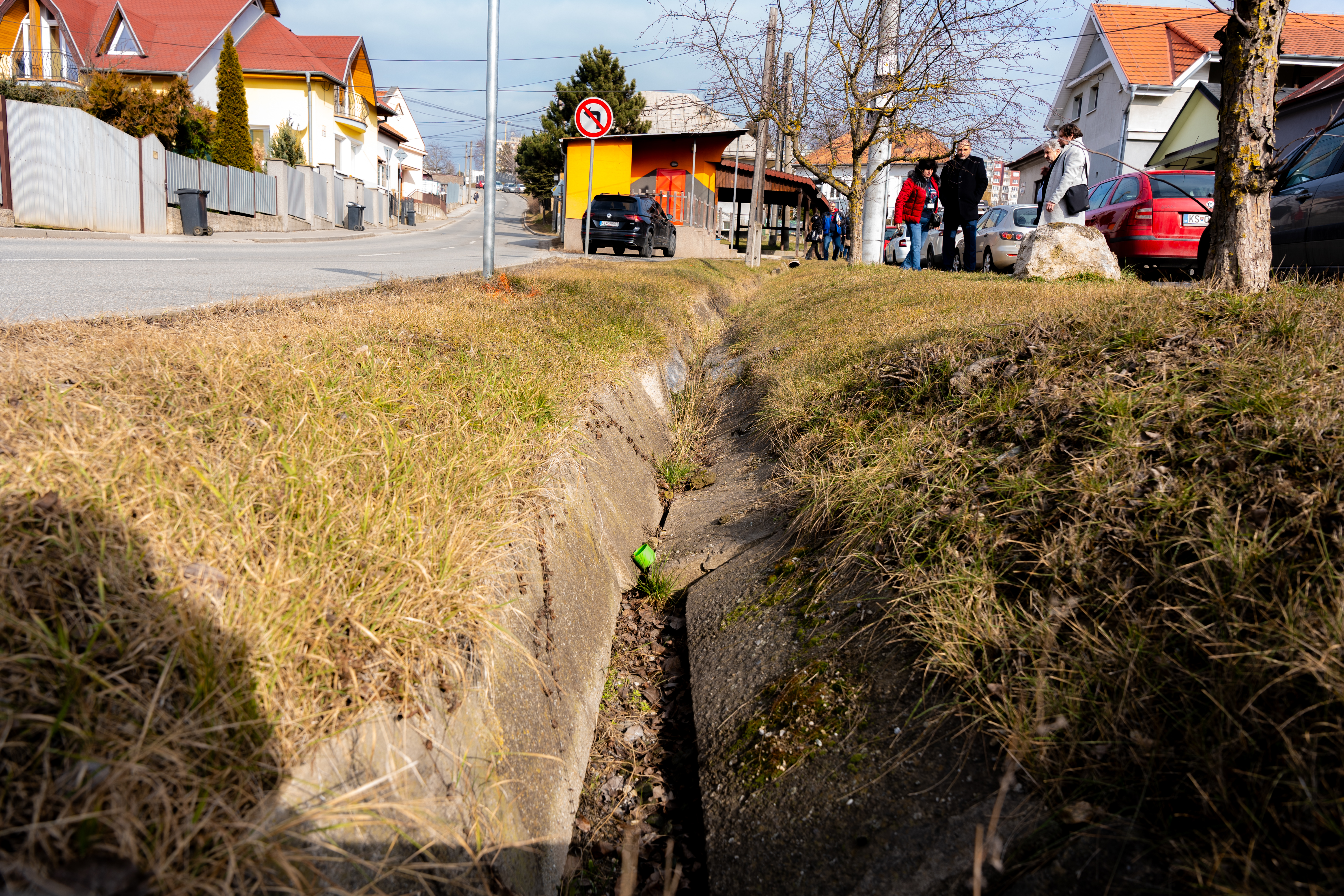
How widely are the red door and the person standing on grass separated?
5044 millimetres

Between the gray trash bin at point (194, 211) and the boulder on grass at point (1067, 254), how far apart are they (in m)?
19.9

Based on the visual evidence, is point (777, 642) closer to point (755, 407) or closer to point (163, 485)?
point (163, 485)

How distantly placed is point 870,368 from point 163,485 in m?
3.89

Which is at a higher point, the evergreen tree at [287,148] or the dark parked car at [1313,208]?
the evergreen tree at [287,148]

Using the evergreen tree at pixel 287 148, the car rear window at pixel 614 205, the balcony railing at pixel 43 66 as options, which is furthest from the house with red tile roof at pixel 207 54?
the car rear window at pixel 614 205

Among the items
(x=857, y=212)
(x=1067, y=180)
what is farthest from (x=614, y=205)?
(x=1067, y=180)

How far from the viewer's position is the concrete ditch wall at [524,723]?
6.21 feet

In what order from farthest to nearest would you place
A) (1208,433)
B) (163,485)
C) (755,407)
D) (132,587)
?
(755,407)
(1208,433)
(163,485)
(132,587)

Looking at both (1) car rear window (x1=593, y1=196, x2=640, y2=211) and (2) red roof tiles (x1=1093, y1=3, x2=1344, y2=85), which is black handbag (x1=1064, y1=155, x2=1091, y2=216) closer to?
(1) car rear window (x1=593, y1=196, x2=640, y2=211)

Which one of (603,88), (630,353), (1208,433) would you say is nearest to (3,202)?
(630,353)

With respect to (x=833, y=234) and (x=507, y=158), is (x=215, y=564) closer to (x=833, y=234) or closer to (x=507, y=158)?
(x=833, y=234)

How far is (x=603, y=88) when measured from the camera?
47688 mm

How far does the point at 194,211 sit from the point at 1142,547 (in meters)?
23.6

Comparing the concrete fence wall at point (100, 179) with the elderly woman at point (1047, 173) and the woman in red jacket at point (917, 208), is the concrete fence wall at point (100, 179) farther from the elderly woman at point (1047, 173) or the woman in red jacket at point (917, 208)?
the elderly woman at point (1047, 173)
